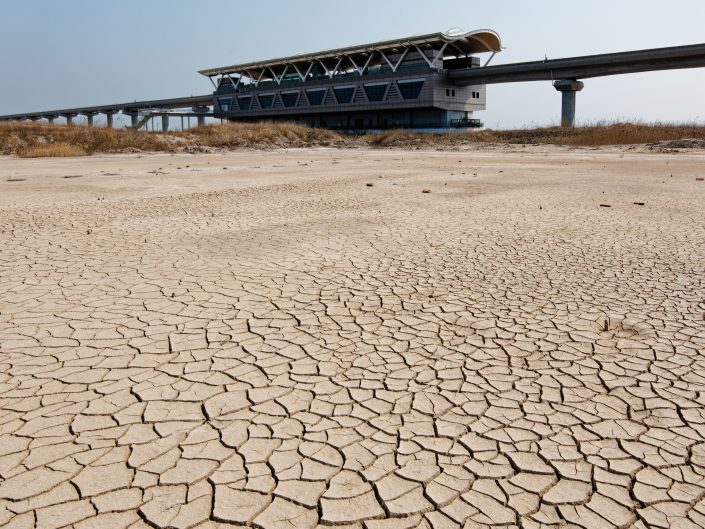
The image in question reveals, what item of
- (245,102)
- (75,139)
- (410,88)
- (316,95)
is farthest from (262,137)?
(245,102)

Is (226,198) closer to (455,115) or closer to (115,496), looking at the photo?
(115,496)

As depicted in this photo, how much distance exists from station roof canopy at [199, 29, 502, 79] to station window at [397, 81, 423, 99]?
4.03 m

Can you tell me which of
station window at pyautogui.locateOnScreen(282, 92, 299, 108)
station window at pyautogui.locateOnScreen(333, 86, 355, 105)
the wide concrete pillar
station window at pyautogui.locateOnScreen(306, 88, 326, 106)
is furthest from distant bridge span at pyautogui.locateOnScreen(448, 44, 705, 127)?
station window at pyautogui.locateOnScreen(282, 92, 299, 108)

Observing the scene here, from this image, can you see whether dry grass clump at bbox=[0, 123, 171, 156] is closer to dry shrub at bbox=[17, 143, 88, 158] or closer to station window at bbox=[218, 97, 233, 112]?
dry shrub at bbox=[17, 143, 88, 158]

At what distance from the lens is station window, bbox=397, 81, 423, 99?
194 feet

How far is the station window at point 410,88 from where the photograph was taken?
5925 cm

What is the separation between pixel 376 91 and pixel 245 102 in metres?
23.4

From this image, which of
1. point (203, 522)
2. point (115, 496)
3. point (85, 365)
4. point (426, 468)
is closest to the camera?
point (203, 522)

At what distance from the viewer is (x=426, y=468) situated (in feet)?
7.73

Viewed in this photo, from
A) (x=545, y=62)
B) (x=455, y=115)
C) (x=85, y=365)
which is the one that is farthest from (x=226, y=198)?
(x=455, y=115)

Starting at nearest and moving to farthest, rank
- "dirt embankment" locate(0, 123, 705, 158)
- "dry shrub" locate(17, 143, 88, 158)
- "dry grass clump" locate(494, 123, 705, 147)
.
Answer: "dry shrub" locate(17, 143, 88, 158), "dirt embankment" locate(0, 123, 705, 158), "dry grass clump" locate(494, 123, 705, 147)

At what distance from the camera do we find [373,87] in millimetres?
64625

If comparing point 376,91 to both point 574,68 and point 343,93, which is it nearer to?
point 343,93

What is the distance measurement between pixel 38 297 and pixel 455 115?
2356 inches
